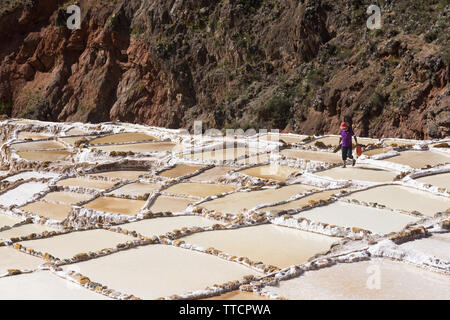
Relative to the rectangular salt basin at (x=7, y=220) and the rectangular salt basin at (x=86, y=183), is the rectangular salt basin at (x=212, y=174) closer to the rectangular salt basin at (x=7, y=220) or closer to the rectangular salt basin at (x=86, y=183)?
the rectangular salt basin at (x=86, y=183)

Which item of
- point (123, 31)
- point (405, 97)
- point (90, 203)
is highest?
point (123, 31)

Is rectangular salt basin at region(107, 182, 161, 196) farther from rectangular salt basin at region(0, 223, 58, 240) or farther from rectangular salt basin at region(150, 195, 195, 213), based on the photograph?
rectangular salt basin at region(0, 223, 58, 240)

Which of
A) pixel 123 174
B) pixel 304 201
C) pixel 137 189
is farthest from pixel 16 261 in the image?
pixel 123 174

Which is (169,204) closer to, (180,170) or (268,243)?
(180,170)

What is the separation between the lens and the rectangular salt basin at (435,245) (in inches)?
256

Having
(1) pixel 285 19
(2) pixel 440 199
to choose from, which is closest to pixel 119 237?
(2) pixel 440 199

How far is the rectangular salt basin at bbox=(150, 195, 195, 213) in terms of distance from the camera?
32.6ft

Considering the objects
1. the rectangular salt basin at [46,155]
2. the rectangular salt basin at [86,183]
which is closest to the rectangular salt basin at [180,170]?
the rectangular salt basin at [86,183]

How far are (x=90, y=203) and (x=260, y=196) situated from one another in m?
3.00

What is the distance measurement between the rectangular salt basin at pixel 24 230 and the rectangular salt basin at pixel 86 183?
247 cm

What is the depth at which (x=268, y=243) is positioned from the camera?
24.3 ft

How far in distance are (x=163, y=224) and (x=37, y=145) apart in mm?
10608
